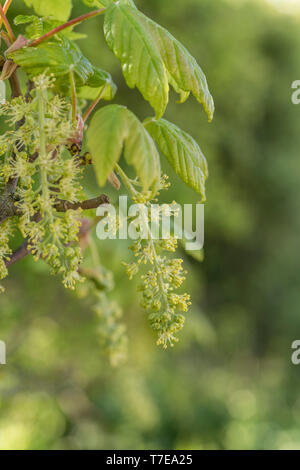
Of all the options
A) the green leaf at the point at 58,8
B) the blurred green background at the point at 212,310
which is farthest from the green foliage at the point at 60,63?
the blurred green background at the point at 212,310

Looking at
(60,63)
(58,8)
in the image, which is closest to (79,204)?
(60,63)

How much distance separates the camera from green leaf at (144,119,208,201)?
498 mm

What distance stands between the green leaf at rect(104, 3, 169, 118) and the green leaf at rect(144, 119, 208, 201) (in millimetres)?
67

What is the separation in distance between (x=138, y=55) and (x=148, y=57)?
10mm

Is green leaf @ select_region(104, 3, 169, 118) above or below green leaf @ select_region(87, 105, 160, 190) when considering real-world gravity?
above

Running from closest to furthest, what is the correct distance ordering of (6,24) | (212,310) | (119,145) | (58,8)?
(119,145)
(6,24)
(58,8)
(212,310)

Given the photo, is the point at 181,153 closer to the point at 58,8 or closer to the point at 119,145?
the point at 119,145

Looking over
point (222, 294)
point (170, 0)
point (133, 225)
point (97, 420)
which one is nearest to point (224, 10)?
point (170, 0)

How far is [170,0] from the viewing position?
306 centimetres

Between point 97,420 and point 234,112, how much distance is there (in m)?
2.83

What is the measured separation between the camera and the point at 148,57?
45cm

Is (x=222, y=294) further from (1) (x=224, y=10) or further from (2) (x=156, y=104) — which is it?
(2) (x=156, y=104)

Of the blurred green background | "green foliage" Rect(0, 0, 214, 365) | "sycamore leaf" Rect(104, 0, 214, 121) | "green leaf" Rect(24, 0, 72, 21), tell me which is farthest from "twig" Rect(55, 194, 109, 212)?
the blurred green background

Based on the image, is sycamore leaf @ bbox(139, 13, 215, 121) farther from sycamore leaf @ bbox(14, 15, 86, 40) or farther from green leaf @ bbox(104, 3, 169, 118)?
sycamore leaf @ bbox(14, 15, 86, 40)
